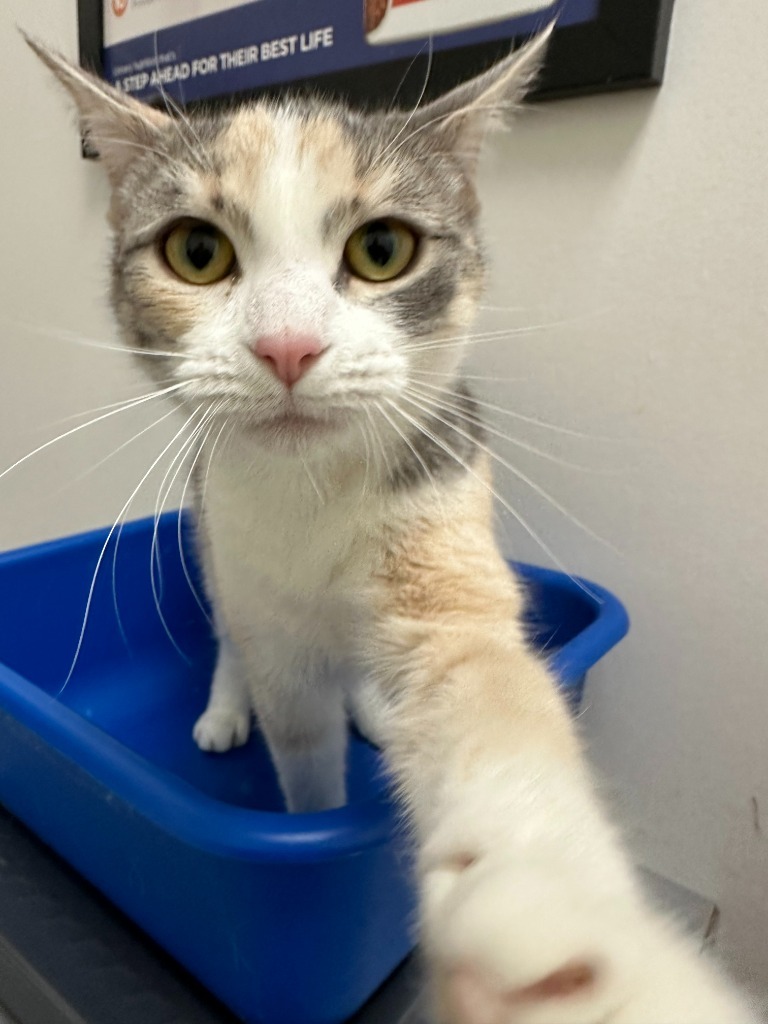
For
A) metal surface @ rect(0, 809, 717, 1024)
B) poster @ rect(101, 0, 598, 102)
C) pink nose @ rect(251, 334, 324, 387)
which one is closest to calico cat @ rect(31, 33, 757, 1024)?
pink nose @ rect(251, 334, 324, 387)

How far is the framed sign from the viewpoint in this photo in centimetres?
81

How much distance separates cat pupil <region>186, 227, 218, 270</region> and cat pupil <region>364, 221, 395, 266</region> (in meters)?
0.13

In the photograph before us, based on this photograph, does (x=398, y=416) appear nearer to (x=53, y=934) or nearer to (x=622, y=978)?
(x=622, y=978)

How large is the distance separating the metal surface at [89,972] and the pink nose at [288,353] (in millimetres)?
510

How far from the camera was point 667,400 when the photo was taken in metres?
0.90

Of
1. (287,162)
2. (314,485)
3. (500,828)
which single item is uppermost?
(287,162)

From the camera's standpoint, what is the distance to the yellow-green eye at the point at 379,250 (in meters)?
0.58

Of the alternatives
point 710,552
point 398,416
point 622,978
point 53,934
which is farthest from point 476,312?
point 53,934

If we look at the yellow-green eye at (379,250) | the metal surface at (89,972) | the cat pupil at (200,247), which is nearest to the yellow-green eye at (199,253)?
the cat pupil at (200,247)

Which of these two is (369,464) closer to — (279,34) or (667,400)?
(667,400)

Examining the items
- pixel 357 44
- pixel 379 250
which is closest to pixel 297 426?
pixel 379 250

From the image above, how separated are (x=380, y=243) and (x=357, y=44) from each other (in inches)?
23.2

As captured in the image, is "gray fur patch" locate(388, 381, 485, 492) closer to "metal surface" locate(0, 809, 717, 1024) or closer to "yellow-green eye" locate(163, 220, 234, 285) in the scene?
"yellow-green eye" locate(163, 220, 234, 285)

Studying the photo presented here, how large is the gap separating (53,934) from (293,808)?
26cm
